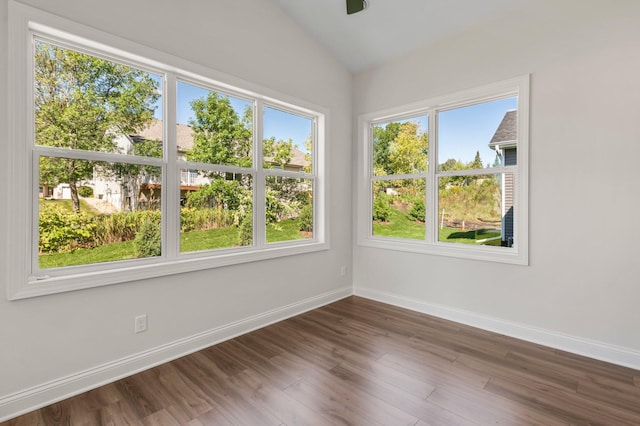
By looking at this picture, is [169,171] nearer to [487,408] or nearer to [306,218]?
[306,218]

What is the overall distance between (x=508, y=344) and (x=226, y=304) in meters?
2.63

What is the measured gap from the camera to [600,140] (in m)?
2.54

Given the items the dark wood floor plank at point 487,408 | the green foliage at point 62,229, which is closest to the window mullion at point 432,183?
the dark wood floor plank at point 487,408

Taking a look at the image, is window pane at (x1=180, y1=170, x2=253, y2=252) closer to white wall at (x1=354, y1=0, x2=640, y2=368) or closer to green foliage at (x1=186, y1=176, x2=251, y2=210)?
green foliage at (x1=186, y1=176, x2=251, y2=210)

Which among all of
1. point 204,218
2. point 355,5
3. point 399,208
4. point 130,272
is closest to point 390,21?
point 355,5

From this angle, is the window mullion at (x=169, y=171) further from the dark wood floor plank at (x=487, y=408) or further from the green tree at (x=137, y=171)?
the dark wood floor plank at (x=487, y=408)

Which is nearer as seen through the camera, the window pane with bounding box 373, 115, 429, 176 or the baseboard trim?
the baseboard trim

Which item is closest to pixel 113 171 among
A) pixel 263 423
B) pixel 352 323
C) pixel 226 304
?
pixel 226 304

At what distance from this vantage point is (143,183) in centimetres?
251

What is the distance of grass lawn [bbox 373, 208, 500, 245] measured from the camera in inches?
130

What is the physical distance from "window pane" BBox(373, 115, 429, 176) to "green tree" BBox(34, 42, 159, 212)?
279cm

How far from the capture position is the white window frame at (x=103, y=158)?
74.0 inches

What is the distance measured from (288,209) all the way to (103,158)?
189cm

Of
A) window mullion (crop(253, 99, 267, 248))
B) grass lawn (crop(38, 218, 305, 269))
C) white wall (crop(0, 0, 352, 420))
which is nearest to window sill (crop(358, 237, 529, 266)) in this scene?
white wall (crop(0, 0, 352, 420))
